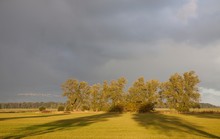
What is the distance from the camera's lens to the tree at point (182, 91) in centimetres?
10269

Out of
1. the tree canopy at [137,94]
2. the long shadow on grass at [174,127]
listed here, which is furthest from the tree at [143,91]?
the long shadow on grass at [174,127]

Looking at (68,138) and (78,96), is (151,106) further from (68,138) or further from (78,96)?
(68,138)

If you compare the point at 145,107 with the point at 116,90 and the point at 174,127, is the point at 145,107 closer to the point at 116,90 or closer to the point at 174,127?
the point at 116,90

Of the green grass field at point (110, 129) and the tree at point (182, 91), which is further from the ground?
the tree at point (182, 91)

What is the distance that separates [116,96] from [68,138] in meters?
91.3

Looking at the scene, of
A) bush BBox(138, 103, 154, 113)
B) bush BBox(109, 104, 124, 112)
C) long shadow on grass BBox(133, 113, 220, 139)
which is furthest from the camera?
bush BBox(109, 104, 124, 112)

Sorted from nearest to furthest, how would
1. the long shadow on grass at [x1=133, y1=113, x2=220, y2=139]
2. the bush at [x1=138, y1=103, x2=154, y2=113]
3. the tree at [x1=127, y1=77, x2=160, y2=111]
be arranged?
1. the long shadow on grass at [x1=133, y1=113, x2=220, y2=139]
2. the bush at [x1=138, y1=103, x2=154, y2=113]
3. the tree at [x1=127, y1=77, x2=160, y2=111]

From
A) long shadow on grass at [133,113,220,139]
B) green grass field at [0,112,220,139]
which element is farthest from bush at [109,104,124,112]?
green grass field at [0,112,220,139]

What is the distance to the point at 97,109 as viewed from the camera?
371 ft

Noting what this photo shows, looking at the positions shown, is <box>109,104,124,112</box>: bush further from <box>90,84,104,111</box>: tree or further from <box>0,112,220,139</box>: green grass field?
<box>0,112,220,139</box>: green grass field

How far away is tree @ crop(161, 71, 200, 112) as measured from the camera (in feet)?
337

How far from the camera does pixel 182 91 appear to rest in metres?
104

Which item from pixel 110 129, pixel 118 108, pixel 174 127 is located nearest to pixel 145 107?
pixel 118 108

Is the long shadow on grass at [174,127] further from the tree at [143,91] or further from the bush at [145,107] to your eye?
the tree at [143,91]
